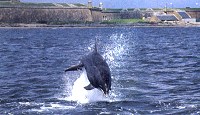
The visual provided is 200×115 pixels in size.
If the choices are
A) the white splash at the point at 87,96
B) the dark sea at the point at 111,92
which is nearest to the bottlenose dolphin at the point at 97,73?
the dark sea at the point at 111,92

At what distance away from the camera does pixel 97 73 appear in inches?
865

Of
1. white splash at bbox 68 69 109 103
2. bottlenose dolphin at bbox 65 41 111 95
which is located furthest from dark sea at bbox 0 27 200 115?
bottlenose dolphin at bbox 65 41 111 95

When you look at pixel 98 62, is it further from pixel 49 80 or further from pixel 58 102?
Result: pixel 49 80

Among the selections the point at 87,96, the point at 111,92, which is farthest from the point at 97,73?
the point at 111,92

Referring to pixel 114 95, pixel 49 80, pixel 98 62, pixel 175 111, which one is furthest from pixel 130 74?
pixel 175 111

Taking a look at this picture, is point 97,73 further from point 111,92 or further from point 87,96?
point 111,92

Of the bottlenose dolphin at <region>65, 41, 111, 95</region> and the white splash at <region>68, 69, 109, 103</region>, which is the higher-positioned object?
the bottlenose dolphin at <region>65, 41, 111, 95</region>

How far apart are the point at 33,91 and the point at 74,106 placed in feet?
16.4

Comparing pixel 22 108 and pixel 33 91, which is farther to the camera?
pixel 33 91

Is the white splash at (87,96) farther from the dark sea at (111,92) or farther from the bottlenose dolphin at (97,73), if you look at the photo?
the bottlenose dolphin at (97,73)

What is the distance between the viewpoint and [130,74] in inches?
1293

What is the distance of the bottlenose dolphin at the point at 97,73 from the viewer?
2169cm

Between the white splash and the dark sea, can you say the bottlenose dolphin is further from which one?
the white splash

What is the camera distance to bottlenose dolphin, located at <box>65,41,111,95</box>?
21.7 metres
